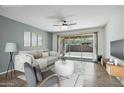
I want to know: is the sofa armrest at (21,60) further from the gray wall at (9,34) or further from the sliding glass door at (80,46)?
the sliding glass door at (80,46)

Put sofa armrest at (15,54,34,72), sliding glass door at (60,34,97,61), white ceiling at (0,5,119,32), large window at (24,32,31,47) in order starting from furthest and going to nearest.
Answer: sliding glass door at (60,34,97,61)
large window at (24,32,31,47)
sofa armrest at (15,54,34,72)
white ceiling at (0,5,119,32)

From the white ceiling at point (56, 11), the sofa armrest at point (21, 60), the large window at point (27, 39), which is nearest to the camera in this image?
the white ceiling at point (56, 11)

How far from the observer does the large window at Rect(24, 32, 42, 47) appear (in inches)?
181

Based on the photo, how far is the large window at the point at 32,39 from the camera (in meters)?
4.60

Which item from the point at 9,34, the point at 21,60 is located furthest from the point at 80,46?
the point at 9,34

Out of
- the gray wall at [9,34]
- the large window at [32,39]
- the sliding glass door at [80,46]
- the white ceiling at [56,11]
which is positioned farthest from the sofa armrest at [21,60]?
the sliding glass door at [80,46]

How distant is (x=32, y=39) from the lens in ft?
16.8

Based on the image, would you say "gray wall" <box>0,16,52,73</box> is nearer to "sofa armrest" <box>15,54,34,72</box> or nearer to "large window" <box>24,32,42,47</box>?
"large window" <box>24,32,42,47</box>

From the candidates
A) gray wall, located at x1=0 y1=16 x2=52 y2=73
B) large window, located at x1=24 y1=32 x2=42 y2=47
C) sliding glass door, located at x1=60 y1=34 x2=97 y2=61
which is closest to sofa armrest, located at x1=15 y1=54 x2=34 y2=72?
gray wall, located at x1=0 y1=16 x2=52 y2=73

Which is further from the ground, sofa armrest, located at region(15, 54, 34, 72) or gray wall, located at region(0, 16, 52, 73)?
gray wall, located at region(0, 16, 52, 73)

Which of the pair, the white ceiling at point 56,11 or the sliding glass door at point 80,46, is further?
the sliding glass door at point 80,46

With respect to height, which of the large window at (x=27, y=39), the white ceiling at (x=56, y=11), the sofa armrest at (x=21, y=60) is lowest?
the sofa armrest at (x=21, y=60)
